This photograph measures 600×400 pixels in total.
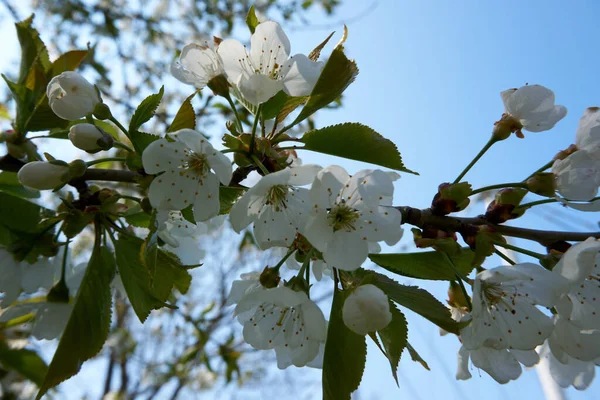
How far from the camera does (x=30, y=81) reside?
4.25ft

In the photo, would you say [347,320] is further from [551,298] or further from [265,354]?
[265,354]

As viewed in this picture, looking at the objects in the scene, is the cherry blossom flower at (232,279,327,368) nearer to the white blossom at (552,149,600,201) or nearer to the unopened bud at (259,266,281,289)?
the unopened bud at (259,266,281,289)

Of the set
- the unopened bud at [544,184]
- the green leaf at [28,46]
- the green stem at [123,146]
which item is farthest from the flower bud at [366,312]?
the green leaf at [28,46]

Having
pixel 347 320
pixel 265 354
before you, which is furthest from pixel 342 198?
pixel 265 354

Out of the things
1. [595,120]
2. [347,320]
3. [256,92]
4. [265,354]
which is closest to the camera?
[347,320]

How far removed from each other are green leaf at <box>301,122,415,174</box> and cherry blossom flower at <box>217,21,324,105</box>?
11cm

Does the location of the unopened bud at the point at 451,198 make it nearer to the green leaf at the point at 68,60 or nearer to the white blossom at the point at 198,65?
the white blossom at the point at 198,65

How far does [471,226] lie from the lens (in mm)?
1051

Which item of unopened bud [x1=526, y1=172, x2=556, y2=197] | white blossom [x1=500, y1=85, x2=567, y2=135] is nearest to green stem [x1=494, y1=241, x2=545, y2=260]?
unopened bud [x1=526, y1=172, x2=556, y2=197]

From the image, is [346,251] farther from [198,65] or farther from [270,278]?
[198,65]

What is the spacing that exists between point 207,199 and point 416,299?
0.50 meters

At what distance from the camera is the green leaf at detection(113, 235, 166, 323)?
3.57ft

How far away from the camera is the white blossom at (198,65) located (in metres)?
1.15

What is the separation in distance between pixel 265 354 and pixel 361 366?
725 centimetres
